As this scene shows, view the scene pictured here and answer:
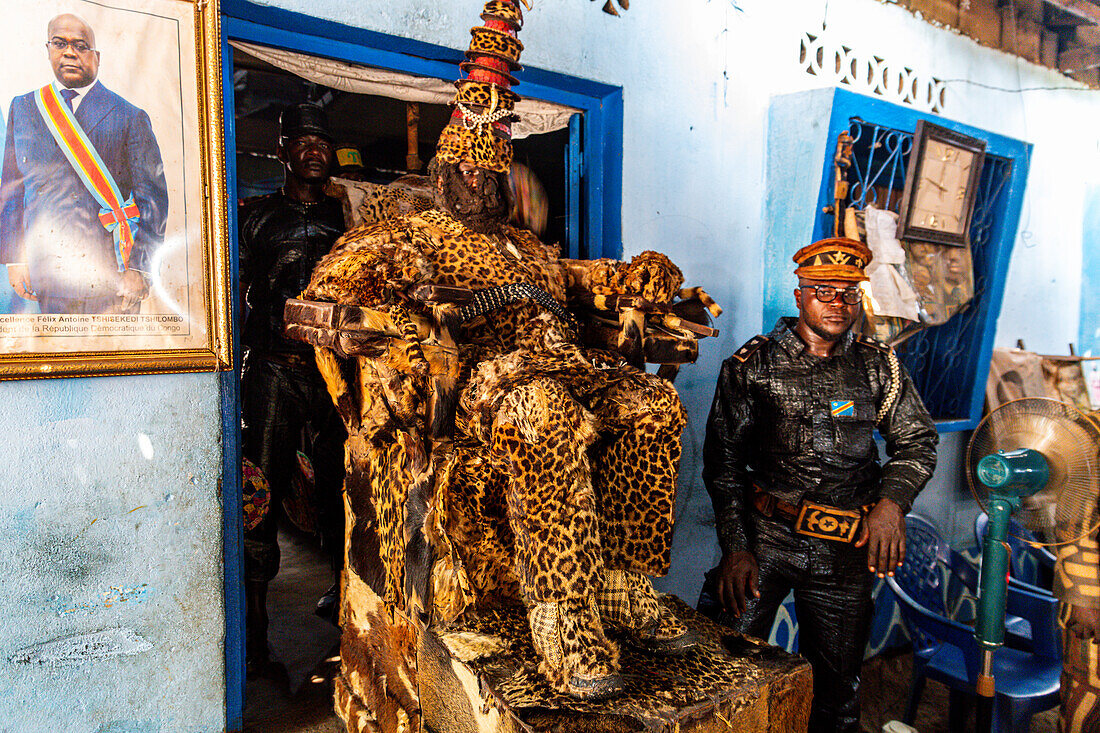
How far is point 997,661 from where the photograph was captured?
2955 millimetres

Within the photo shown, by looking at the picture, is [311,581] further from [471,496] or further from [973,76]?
[973,76]

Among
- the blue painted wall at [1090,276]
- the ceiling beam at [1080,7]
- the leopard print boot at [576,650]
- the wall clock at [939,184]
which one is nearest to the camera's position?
the leopard print boot at [576,650]

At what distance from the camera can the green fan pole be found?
246 cm

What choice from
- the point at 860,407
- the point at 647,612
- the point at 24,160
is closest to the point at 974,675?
the point at 860,407

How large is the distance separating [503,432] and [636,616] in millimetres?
753

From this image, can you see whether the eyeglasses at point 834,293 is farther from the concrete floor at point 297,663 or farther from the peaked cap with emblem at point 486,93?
the concrete floor at point 297,663

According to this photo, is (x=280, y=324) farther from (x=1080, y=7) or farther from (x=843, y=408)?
(x=1080, y=7)

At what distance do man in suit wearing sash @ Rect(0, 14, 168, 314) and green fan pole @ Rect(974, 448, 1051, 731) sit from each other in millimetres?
3138

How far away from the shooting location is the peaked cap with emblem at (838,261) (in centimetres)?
269

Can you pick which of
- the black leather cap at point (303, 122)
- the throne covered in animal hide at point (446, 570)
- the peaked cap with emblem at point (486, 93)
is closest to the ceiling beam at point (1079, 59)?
the throne covered in animal hide at point (446, 570)

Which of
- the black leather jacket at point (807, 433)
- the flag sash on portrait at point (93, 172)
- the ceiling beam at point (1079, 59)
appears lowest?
the black leather jacket at point (807, 433)

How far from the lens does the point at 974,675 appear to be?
111 inches

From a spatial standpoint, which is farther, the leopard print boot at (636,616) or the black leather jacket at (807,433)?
the black leather jacket at (807,433)

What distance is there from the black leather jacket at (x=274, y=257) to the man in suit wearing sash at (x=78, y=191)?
715 mm
